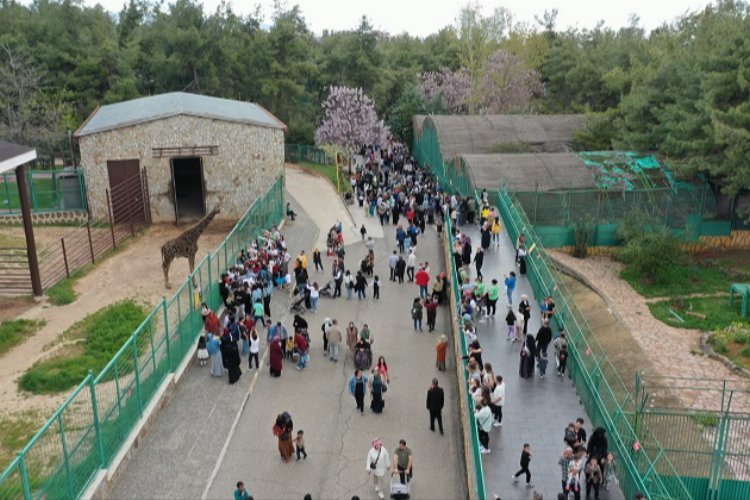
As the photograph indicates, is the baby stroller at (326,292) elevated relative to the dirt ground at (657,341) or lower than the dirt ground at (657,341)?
elevated

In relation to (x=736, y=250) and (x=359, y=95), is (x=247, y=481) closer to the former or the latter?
(x=736, y=250)

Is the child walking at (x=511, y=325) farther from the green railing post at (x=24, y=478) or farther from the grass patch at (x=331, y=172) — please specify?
the grass patch at (x=331, y=172)

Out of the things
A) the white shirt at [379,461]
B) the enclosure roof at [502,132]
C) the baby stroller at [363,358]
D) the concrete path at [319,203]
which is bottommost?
the white shirt at [379,461]

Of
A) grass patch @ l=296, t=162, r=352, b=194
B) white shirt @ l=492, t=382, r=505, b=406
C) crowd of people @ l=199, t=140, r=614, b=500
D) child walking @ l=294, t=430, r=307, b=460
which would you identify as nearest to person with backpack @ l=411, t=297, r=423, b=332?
crowd of people @ l=199, t=140, r=614, b=500

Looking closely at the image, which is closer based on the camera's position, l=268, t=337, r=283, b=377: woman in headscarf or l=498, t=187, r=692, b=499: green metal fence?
l=498, t=187, r=692, b=499: green metal fence

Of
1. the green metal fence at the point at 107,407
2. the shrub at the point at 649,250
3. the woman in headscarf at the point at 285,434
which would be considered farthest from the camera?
the shrub at the point at 649,250

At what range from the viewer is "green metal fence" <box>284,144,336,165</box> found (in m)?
45.6

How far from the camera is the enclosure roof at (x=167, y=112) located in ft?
92.0

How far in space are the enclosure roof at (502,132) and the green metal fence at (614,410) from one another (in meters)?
20.3

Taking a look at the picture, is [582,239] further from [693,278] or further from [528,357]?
[528,357]

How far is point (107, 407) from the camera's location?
11.9 metres

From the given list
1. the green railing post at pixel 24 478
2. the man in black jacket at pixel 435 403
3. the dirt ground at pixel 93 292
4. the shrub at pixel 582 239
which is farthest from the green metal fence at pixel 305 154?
the green railing post at pixel 24 478

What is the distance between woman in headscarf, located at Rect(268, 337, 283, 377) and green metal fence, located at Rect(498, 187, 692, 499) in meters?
6.64

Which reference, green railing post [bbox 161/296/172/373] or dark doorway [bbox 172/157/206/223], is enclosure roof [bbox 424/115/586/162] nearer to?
dark doorway [bbox 172/157/206/223]
